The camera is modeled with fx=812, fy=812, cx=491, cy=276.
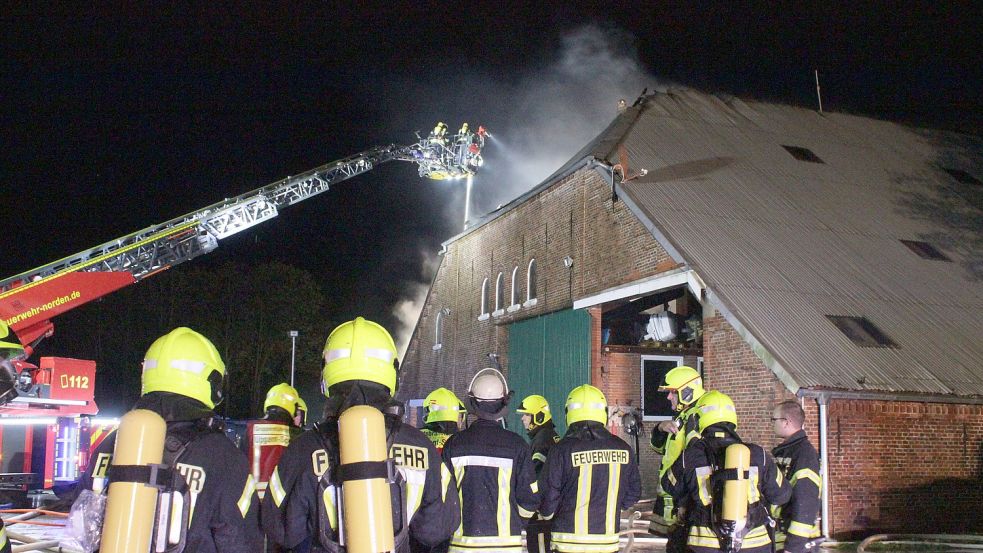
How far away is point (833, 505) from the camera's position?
11172 millimetres

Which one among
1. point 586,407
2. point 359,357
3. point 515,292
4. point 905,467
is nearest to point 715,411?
point 586,407

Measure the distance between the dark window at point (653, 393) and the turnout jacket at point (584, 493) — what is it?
1151 centimetres

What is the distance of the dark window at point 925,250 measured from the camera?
15.9 metres

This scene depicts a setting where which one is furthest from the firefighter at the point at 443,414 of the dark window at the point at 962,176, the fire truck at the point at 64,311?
the dark window at the point at 962,176

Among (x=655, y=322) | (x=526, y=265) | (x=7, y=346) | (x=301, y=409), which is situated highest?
(x=526, y=265)

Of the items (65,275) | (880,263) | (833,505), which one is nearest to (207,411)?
(833,505)

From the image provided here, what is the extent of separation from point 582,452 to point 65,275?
429 inches

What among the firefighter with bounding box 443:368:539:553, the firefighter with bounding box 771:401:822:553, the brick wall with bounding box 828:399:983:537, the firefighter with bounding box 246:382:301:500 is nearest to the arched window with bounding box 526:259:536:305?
the brick wall with bounding box 828:399:983:537

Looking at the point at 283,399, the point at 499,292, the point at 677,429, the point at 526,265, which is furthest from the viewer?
the point at 499,292

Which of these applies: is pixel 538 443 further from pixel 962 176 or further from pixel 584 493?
pixel 962 176

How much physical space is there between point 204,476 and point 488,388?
2174 millimetres

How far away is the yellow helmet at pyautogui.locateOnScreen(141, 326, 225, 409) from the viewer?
11.3ft

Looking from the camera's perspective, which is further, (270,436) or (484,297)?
(484,297)

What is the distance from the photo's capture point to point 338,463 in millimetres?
3373
